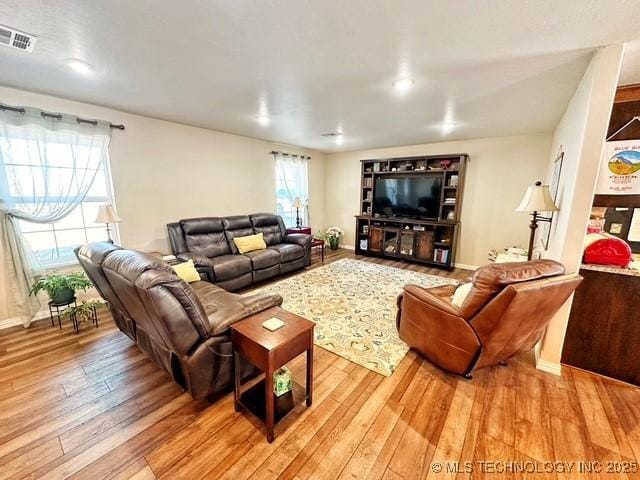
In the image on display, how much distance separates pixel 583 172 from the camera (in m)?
1.80

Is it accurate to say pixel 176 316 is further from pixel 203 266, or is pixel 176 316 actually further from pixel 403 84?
pixel 403 84

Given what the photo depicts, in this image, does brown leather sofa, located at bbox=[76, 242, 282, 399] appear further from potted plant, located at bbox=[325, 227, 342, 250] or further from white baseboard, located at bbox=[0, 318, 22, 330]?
potted plant, located at bbox=[325, 227, 342, 250]

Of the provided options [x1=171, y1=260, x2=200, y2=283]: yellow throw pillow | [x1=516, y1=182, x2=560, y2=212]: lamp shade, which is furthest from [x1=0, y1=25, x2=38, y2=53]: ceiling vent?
[x1=516, y1=182, x2=560, y2=212]: lamp shade

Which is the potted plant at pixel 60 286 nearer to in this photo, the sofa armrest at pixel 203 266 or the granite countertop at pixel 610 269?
the sofa armrest at pixel 203 266

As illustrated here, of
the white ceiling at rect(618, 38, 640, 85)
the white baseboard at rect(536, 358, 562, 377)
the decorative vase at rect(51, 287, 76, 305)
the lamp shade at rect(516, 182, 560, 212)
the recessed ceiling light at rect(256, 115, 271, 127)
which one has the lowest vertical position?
the white baseboard at rect(536, 358, 562, 377)

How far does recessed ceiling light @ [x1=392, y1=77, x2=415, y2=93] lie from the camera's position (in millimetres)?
2256

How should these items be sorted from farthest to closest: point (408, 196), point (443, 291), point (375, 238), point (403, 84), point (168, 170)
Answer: point (375, 238)
point (408, 196)
point (168, 170)
point (443, 291)
point (403, 84)

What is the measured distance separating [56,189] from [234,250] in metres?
2.13

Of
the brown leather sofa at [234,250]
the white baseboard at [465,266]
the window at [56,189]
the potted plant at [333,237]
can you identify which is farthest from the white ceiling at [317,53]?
the potted plant at [333,237]

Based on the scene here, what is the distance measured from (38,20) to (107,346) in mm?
2448

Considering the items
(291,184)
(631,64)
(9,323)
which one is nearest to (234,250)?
(291,184)

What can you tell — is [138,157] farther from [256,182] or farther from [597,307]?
[597,307]

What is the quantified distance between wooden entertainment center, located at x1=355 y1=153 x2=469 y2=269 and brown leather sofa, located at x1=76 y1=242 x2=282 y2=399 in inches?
152

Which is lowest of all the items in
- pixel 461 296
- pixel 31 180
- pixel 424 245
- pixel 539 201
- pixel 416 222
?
pixel 424 245
